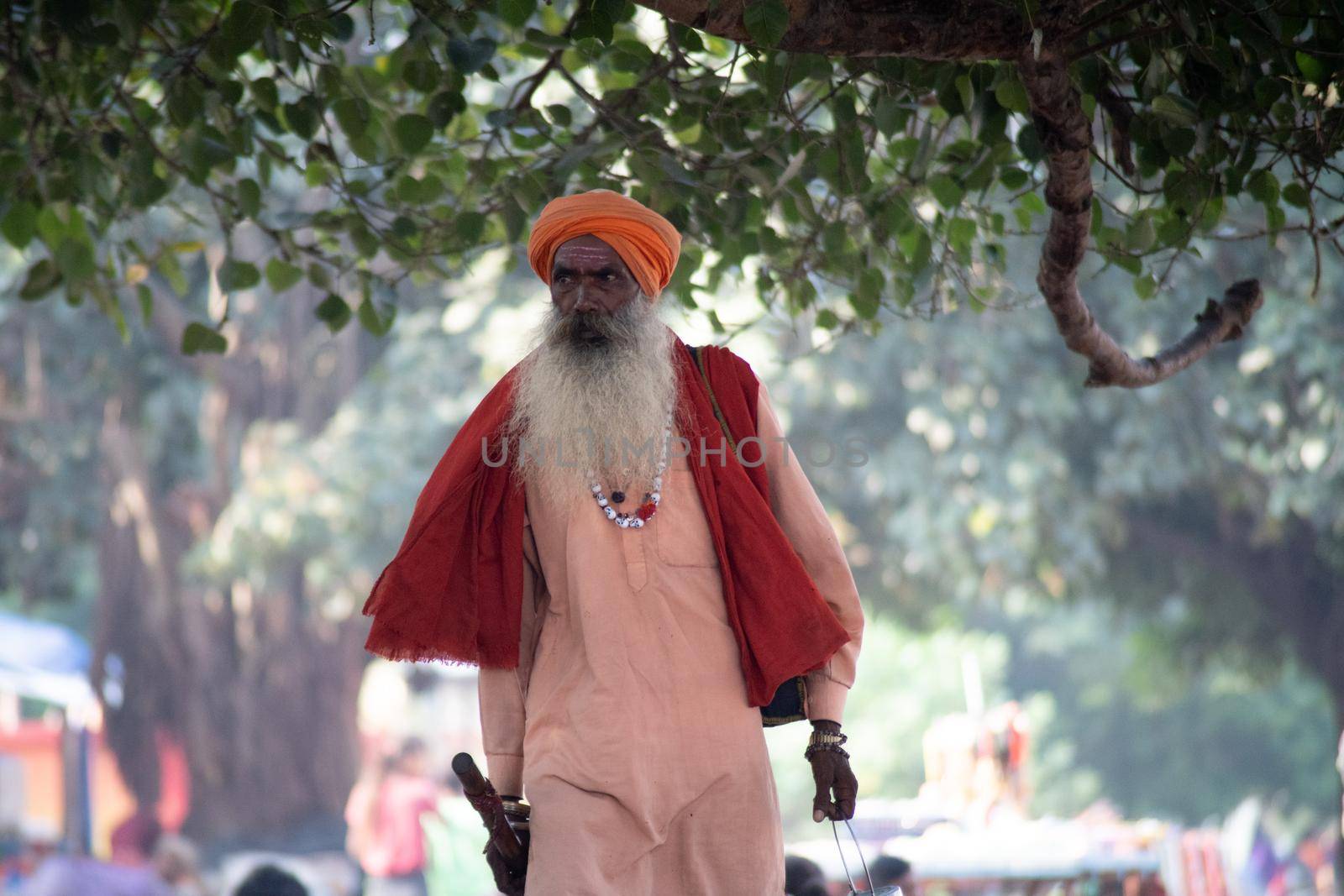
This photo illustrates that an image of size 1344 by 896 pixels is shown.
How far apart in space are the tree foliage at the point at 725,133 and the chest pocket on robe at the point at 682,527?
905 millimetres

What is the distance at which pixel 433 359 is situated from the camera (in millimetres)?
13242

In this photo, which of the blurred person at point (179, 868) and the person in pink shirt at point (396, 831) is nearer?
the blurred person at point (179, 868)

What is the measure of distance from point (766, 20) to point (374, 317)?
1812 millimetres

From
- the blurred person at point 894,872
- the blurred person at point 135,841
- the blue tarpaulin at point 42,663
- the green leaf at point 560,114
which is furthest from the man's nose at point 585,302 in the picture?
the blue tarpaulin at point 42,663

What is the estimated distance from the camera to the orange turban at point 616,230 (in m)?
3.24

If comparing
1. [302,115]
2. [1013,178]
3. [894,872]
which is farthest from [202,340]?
[894,872]

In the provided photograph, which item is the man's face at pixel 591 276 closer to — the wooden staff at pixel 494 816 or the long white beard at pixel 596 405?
the long white beard at pixel 596 405

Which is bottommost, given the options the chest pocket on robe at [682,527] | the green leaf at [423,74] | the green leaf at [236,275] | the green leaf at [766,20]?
the chest pocket on robe at [682,527]

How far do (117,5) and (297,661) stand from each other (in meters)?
11.8

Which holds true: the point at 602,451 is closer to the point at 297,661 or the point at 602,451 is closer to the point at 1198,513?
the point at 1198,513

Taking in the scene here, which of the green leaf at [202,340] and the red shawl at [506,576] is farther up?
the green leaf at [202,340]

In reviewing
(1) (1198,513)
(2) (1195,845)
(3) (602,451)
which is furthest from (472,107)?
(1) (1198,513)

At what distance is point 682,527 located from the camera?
123 inches

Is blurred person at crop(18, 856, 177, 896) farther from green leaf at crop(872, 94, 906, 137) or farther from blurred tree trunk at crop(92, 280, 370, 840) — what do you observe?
green leaf at crop(872, 94, 906, 137)
